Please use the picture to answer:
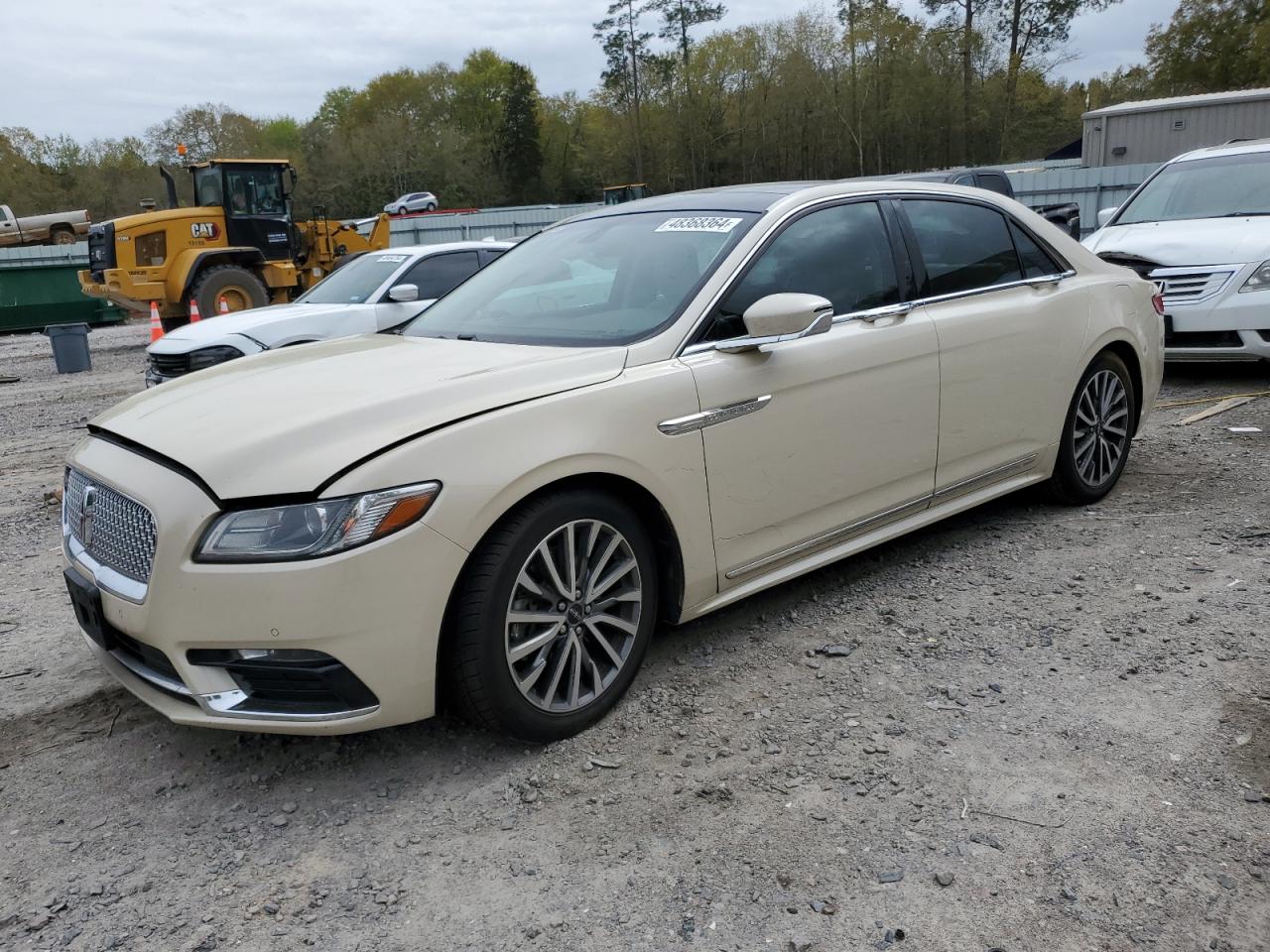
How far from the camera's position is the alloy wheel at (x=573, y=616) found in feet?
9.64

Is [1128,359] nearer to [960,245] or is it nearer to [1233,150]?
[960,245]

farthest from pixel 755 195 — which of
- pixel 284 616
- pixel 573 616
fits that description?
pixel 284 616

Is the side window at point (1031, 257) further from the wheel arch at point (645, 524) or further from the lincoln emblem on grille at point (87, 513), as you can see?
the lincoln emblem on grille at point (87, 513)

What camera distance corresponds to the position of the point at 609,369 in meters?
3.21

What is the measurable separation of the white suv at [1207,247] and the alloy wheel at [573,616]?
19.9ft

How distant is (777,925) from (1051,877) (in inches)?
26.8

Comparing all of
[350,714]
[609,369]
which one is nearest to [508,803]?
[350,714]

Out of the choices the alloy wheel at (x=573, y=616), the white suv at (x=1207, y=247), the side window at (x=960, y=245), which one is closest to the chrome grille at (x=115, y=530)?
the alloy wheel at (x=573, y=616)

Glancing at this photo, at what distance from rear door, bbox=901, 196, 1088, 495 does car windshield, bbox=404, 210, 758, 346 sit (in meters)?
1.01

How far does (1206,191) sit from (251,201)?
45.2 ft

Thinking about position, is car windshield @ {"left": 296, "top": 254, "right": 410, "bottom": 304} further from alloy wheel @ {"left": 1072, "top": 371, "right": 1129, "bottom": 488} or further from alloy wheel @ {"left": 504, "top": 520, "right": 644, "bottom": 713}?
alloy wheel @ {"left": 504, "top": 520, "right": 644, "bottom": 713}

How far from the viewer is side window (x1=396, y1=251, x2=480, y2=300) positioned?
9.09m

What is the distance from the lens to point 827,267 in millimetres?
3875

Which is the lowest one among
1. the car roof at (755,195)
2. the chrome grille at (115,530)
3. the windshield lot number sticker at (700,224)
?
the chrome grille at (115,530)
